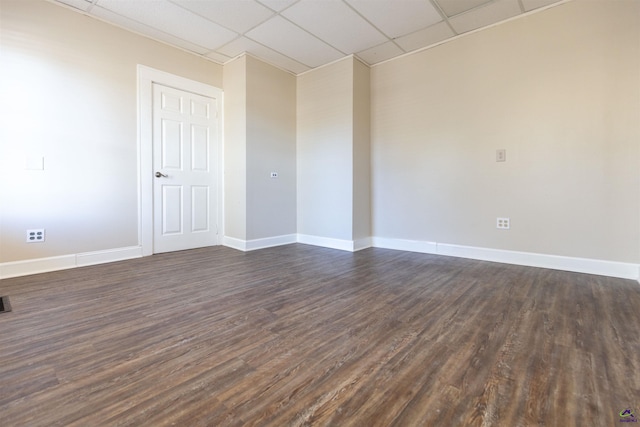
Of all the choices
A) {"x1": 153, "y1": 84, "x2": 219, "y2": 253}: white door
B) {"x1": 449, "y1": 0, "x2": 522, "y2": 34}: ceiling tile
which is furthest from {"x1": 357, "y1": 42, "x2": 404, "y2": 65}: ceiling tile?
{"x1": 153, "y1": 84, "x2": 219, "y2": 253}: white door

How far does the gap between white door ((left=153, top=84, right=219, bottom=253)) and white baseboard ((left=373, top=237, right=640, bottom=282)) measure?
266cm

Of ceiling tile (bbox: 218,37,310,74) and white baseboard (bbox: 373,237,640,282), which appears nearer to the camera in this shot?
white baseboard (bbox: 373,237,640,282)

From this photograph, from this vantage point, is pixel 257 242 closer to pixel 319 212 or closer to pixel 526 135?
pixel 319 212

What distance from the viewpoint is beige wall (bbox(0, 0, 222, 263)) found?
2.64m

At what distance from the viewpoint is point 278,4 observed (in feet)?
9.34

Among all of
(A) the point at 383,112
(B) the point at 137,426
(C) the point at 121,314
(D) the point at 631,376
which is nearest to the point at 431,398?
(D) the point at 631,376

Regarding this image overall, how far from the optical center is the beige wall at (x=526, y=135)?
263cm

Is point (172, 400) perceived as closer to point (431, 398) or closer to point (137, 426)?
point (137, 426)

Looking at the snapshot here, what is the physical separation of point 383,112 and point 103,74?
3.42m

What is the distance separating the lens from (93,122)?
3.08 m

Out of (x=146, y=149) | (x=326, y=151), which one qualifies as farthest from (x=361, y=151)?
(x=146, y=149)

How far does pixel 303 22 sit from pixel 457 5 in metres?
1.58

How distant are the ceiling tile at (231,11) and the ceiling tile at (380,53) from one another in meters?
1.41

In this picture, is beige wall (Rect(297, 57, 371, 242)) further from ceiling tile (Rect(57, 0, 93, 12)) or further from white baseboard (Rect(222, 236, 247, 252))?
ceiling tile (Rect(57, 0, 93, 12))
